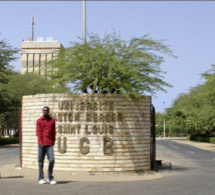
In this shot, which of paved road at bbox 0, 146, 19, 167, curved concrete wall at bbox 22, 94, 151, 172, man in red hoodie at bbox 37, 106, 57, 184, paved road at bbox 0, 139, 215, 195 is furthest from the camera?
paved road at bbox 0, 146, 19, 167

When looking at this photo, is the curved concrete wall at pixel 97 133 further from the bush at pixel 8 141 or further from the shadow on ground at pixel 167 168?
the bush at pixel 8 141

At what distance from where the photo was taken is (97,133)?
12.8 m

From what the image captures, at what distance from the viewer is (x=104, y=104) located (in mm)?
12859

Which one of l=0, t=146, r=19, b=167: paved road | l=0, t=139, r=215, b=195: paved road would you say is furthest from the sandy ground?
l=0, t=146, r=19, b=167: paved road

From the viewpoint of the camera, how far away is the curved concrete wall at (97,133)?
12.6 metres

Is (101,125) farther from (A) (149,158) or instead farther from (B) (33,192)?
(B) (33,192)

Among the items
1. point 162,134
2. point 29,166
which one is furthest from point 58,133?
point 162,134

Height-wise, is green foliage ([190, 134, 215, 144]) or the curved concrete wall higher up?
the curved concrete wall

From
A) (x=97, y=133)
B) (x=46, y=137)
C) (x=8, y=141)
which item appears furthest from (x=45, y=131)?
(x=8, y=141)

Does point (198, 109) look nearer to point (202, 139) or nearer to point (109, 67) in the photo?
point (202, 139)

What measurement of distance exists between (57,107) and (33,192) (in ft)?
14.4

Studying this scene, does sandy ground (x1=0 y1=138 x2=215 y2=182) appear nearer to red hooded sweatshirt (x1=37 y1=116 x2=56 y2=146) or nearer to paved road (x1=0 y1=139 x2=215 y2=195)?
paved road (x1=0 y1=139 x2=215 y2=195)

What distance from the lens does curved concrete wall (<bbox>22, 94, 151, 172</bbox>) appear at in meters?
12.6

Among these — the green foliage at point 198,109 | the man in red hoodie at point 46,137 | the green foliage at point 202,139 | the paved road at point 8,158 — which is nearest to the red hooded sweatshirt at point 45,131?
the man in red hoodie at point 46,137
